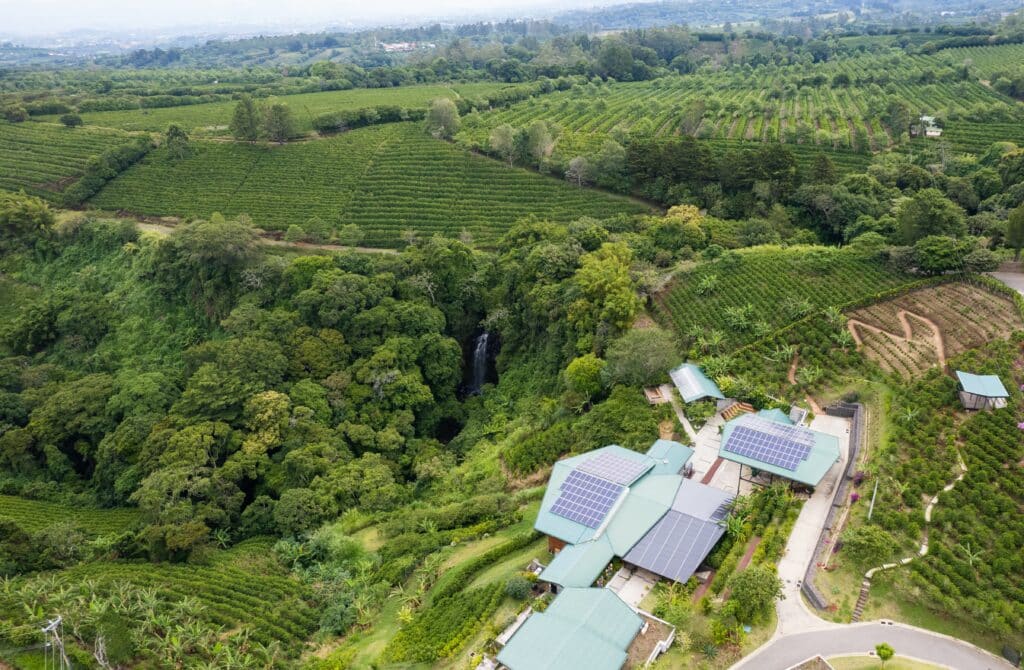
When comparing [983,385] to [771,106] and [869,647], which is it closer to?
[869,647]

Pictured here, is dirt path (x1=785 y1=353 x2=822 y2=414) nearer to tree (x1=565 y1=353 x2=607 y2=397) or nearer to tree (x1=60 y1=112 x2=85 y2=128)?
tree (x1=565 y1=353 x2=607 y2=397)

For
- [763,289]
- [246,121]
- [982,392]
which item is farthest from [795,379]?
[246,121]

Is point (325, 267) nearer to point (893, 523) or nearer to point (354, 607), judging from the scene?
point (354, 607)

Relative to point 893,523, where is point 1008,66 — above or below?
above

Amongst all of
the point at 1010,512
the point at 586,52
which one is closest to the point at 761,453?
the point at 1010,512

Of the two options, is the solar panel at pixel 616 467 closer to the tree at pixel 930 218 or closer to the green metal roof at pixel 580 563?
the green metal roof at pixel 580 563

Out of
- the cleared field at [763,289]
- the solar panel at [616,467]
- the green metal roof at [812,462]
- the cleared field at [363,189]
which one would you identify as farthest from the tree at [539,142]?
the green metal roof at [812,462]

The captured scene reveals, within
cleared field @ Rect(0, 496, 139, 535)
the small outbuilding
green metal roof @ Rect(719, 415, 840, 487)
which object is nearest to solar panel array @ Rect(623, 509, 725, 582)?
green metal roof @ Rect(719, 415, 840, 487)
